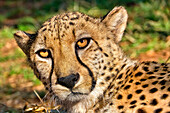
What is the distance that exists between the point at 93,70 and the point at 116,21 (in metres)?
0.66

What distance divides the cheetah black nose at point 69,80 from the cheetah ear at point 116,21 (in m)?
0.79

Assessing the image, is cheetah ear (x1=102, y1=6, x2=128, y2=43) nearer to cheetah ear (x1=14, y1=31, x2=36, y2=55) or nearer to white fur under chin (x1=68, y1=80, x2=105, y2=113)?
white fur under chin (x1=68, y1=80, x2=105, y2=113)

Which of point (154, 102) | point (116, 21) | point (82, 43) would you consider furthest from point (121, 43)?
point (154, 102)

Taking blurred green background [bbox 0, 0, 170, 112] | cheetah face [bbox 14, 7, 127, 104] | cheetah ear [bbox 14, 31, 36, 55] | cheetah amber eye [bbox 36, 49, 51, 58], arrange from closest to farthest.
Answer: cheetah face [bbox 14, 7, 127, 104]
cheetah amber eye [bbox 36, 49, 51, 58]
cheetah ear [bbox 14, 31, 36, 55]
blurred green background [bbox 0, 0, 170, 112]

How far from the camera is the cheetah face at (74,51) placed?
2.90 meters

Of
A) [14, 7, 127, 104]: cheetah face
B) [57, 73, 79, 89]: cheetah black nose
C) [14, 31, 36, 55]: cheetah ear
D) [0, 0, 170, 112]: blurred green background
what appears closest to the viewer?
[57, 73, 79, 89]: cheetah black nose

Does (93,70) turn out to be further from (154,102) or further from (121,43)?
(121,43)

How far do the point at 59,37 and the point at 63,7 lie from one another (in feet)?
23.5

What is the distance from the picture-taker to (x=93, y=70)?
3.06m

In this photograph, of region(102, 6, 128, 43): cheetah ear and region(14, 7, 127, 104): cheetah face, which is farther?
region(102, 6, 128, 43): cheetah ear

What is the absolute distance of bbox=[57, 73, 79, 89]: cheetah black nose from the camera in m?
2.76

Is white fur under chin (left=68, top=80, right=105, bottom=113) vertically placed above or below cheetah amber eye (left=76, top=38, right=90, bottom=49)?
below

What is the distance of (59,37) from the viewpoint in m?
3.07

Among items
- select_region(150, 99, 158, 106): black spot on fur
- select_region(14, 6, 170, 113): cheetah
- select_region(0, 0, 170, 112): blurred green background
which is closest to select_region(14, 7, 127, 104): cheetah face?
select_region(14, 6, 170, 113): cheetah
